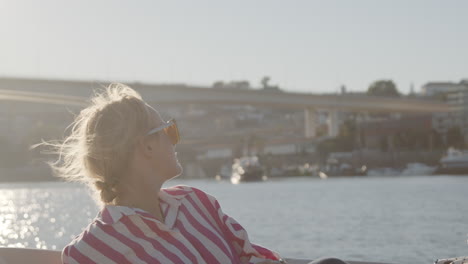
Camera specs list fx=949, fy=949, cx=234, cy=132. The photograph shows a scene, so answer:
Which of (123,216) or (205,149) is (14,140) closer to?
(205,149)

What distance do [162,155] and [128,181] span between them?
4.1 inches

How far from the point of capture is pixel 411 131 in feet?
264

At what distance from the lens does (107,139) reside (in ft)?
7.09

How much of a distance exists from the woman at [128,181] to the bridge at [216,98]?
Answer: 31.0 m

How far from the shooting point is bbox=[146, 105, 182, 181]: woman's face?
7.24 ft

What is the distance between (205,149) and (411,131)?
65.8 feet

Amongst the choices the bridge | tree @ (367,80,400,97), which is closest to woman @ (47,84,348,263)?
the bridge

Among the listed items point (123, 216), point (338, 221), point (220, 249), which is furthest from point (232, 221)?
point (338, 221)

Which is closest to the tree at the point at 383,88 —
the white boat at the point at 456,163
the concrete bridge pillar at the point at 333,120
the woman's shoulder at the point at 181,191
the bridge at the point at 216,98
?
the bridge at the point at 216,98

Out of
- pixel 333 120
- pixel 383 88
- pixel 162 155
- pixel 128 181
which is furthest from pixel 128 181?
pixel 383 88

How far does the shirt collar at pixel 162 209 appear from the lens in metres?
2.18

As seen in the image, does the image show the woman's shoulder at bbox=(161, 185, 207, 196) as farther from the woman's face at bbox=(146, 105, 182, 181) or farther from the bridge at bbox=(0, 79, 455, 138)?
the bridge at bbox=(0, 79, 455, 138)

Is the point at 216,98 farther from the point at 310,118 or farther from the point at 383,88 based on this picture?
the point at 383,88

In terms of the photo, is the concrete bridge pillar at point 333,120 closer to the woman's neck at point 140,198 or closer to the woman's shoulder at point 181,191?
the woman's shoulder at point 181,191
